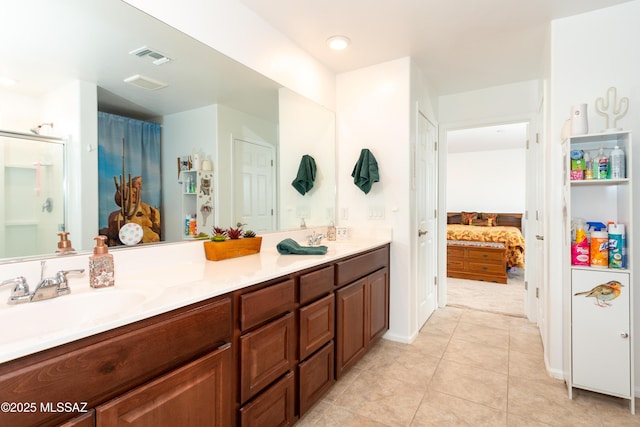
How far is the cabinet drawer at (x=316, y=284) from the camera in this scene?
64.1 inches

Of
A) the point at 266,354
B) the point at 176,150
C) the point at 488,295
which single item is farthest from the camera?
the point at 488,295

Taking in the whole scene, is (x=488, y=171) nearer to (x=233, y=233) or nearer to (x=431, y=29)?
(x=431, y=29)

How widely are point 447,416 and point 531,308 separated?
203 centimetres

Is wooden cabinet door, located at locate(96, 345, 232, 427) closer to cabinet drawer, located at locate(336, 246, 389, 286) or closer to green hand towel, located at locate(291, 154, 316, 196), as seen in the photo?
cabinet drawer, located at locate(336, 246, 389, 286)

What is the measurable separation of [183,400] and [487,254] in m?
4.73

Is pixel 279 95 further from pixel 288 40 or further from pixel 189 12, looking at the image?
pixel 189 12

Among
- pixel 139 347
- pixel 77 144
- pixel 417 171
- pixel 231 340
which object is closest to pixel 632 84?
pixel 417 171

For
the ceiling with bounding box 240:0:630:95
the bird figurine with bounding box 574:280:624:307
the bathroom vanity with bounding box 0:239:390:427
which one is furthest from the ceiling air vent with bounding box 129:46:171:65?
the bird figurine with bounding box 574:280:624:307

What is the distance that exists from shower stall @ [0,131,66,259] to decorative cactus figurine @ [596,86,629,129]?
289cm

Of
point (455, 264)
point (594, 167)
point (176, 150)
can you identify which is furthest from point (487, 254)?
point (176, 150)

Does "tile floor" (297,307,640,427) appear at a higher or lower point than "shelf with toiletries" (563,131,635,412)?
lower

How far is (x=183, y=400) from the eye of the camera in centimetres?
103

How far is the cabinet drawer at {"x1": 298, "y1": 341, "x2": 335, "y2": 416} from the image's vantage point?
1.62 meters

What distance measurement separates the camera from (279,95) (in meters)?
2.30
